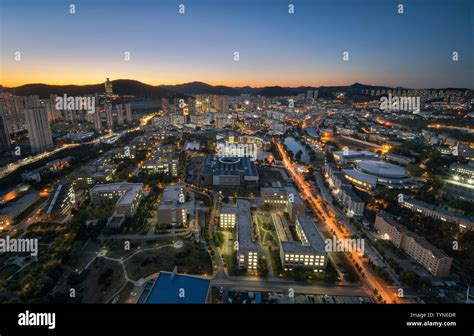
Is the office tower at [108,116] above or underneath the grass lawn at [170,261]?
above

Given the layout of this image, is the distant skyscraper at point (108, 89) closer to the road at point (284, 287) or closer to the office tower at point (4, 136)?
the office tower at point (4, 136)

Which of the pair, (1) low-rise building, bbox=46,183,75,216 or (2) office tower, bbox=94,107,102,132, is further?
(2) office tower, bbox=94,107,102,132

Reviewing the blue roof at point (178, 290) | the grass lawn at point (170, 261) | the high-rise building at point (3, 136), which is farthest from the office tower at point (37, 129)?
the blue roof at point (178, 290)

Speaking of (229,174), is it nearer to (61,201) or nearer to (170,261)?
(170,261)

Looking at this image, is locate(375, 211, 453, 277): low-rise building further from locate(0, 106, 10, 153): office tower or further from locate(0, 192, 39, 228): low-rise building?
locate(0, 106, 10, 153): office tower

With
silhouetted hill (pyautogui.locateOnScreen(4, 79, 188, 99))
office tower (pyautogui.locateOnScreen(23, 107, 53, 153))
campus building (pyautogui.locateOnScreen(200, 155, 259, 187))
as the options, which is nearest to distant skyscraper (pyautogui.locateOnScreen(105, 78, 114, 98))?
silhouetted hill (pyautogui.locateOnScreen(4, 79, 188, 99))

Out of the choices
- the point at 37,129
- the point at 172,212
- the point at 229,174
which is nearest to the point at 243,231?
the point at 172,212
